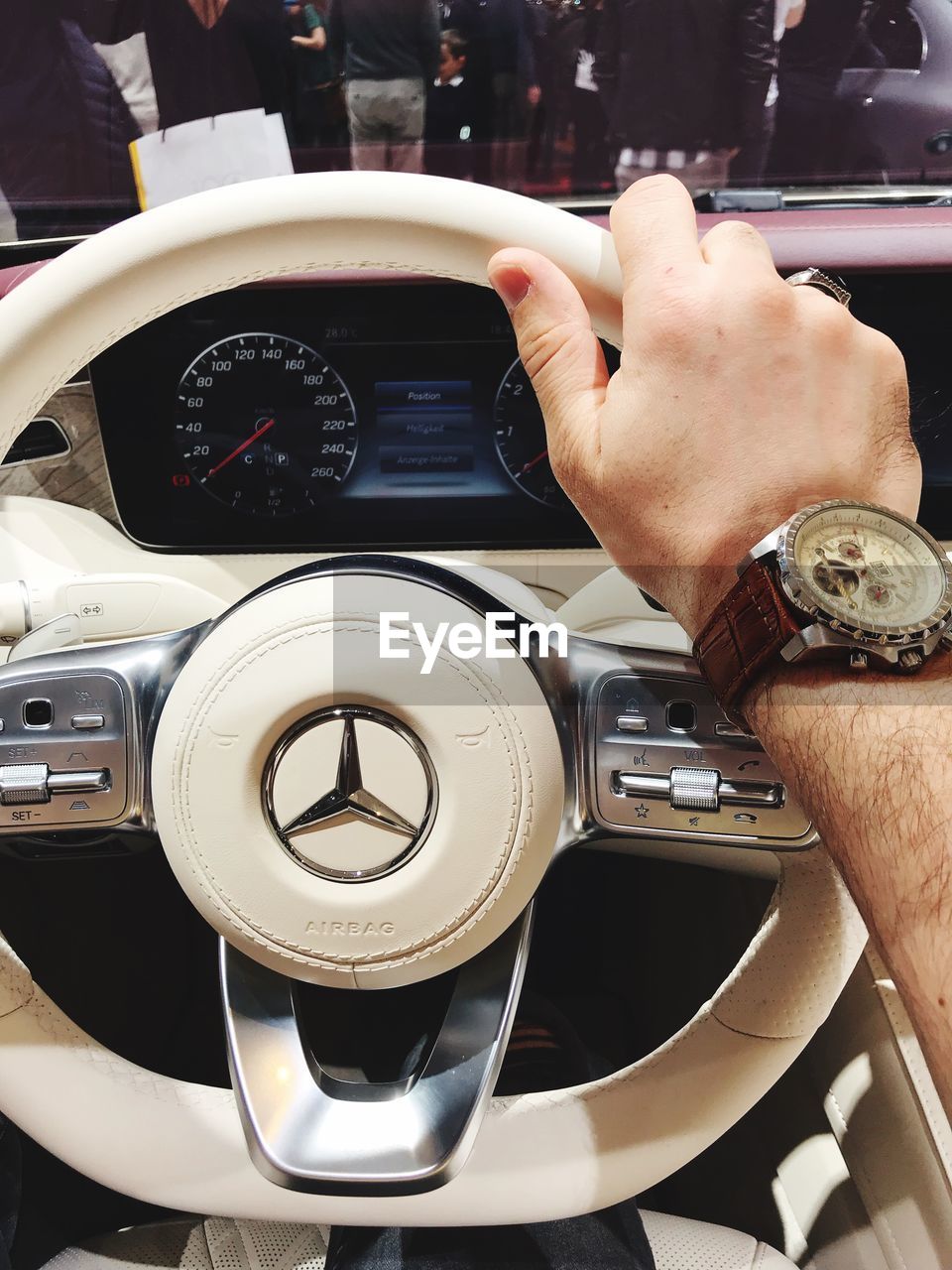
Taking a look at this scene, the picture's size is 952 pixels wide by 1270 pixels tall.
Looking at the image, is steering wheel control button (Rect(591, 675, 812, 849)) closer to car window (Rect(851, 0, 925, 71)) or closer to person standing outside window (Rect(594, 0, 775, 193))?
person standing outside window (Rect(594, 0, 775, 193))

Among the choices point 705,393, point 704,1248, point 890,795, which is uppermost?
point 705,393

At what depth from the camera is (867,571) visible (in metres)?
0.53

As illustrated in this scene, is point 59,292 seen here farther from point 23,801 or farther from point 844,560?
point 844,560

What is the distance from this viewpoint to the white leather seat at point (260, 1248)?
87cm

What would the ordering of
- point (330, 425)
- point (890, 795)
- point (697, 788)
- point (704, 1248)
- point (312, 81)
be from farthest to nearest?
point (312, 81) → point (330, 425) → point (704, 1248) → point (697, 788) → point (890, 795)

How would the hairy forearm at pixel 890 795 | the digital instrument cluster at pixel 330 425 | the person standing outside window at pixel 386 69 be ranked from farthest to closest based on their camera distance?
1. the person standing outside window at pixel 386 69
2. the digital instrument cluster at pixel 330 425
3. the hairy forearm at pixel 890 795

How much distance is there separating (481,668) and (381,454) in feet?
1.92

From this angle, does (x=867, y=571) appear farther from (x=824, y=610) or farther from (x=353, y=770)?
(x=353, y=770)

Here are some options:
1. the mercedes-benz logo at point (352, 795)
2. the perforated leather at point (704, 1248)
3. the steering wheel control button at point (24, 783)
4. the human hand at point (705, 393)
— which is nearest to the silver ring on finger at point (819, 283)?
the human hand at point (705, 393)

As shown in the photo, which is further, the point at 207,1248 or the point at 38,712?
the point at 207,1248

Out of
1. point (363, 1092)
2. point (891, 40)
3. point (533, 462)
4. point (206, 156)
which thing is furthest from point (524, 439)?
point (891, 40)

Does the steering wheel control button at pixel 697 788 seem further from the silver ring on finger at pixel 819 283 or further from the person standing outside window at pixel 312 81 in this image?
the person standing outside window at pixel 312 81

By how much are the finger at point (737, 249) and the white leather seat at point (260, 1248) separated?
2.77ft

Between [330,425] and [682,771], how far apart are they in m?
0.66
